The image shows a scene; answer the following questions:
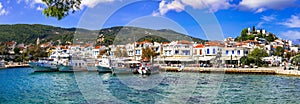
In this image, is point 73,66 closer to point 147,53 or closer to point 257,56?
point 147,53

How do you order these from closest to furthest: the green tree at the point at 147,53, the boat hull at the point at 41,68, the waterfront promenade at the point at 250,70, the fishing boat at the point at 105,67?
the waterfront promenade at the point at 250,70
the fishing boat at the point at 105,67
the boat hull at the point at 41,68
the green tree at the point at 147,53

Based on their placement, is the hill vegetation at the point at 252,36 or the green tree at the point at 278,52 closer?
the green tree at the point at 278,52

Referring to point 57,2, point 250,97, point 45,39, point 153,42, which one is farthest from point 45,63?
point 45,39

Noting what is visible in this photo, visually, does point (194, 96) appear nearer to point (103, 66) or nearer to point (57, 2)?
point (57, 2)

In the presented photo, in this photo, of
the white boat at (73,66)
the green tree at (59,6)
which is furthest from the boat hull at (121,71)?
the green tree at (59,6)

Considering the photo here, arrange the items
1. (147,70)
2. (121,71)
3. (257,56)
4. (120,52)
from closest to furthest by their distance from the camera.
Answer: (147,70) → (121,71) → (120,52) → (257,56)

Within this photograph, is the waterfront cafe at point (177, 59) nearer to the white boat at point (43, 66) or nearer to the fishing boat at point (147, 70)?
the fishing boat at point (147, 70)

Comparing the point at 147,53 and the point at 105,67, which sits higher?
the point at 147,53

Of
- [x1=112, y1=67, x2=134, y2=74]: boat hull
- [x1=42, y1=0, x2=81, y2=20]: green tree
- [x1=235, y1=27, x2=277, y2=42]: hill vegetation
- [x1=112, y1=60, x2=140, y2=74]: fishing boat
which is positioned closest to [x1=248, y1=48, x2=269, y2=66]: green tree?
[x1=112, y1=60, x2=140, y2=74]: fishing boat

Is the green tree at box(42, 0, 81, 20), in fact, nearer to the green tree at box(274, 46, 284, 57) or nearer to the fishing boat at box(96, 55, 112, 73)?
the fishing boat at box(96, 55, 112, 73)

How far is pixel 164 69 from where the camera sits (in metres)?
36.8

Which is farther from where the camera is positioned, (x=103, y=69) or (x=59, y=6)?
(x=103, y=69)

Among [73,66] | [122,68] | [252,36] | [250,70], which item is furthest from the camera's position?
[252,36]

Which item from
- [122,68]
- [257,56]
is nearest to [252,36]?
[257,56]
